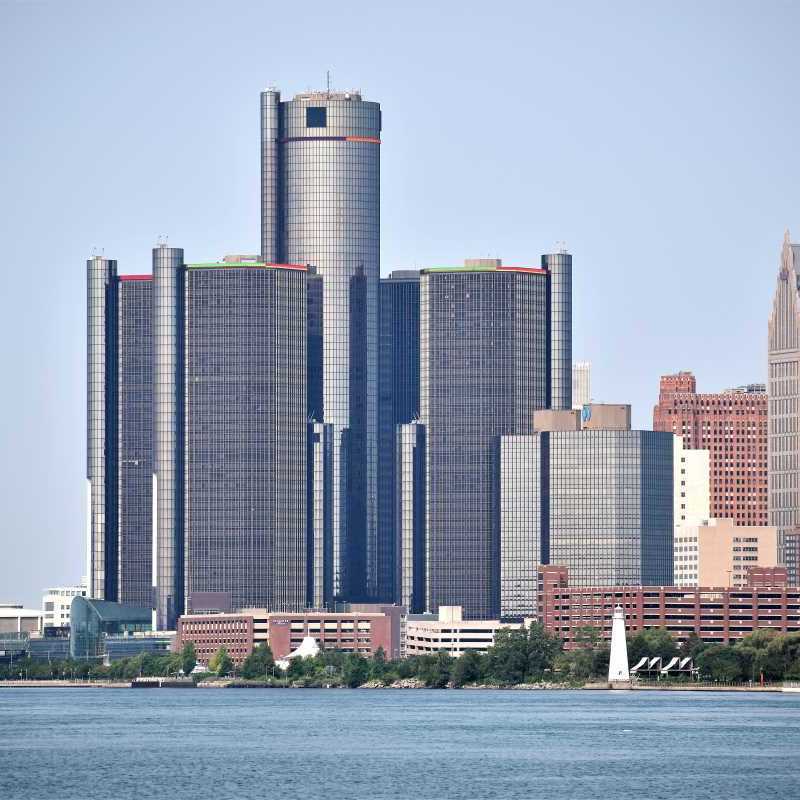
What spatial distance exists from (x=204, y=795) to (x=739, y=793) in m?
33.0

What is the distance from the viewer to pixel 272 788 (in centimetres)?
19950

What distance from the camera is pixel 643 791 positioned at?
643ft

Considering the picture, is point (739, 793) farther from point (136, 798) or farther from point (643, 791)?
point (136, 798)

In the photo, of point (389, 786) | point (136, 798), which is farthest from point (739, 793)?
point (136, 798)

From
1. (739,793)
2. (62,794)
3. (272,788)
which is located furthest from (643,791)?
(62,794)

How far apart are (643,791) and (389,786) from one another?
16.1 meters

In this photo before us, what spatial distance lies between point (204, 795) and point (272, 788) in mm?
5773

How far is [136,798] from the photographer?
637ft

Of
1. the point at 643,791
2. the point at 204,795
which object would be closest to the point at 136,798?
the point at 204,795

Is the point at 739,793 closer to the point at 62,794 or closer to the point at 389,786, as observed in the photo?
the point at 389,786

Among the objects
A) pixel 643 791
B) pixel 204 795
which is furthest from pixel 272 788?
pixel 643 791

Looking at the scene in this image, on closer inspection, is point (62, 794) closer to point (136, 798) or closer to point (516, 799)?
point (136, 798)

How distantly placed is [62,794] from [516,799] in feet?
93.2

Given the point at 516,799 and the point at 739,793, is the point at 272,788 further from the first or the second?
the point at 739,793
